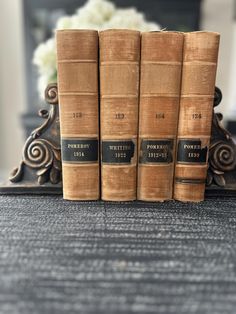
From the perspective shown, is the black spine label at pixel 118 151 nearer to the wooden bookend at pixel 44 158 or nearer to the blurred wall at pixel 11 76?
the wooden bookend at pixel 44 158

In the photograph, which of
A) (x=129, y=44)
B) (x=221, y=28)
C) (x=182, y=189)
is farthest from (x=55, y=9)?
(x=182, y=189)

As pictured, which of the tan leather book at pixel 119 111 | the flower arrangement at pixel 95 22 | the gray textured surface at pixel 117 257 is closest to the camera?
the gray textured surface at pixel 117 257

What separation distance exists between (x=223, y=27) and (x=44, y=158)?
178 cm

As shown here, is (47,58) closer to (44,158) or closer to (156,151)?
(44,158)

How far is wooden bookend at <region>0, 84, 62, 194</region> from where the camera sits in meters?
0.71

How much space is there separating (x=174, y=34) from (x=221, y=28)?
1648 millimetres

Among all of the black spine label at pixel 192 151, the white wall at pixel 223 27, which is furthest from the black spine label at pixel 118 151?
the white wall at pixel 223 27

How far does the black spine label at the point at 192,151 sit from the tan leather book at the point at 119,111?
96mm

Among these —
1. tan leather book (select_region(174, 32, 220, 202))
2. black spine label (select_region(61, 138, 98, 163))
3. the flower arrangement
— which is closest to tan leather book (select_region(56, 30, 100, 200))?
black spine label (select_region(61, 138, 98, 163))

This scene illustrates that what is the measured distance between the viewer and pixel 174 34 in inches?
24.5

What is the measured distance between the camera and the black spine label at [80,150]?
66cm

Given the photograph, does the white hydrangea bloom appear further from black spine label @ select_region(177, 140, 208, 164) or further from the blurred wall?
the blurred wall

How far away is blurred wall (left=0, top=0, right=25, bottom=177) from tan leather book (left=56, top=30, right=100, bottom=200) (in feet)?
5.01

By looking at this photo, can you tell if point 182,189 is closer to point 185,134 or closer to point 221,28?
point 185,134
